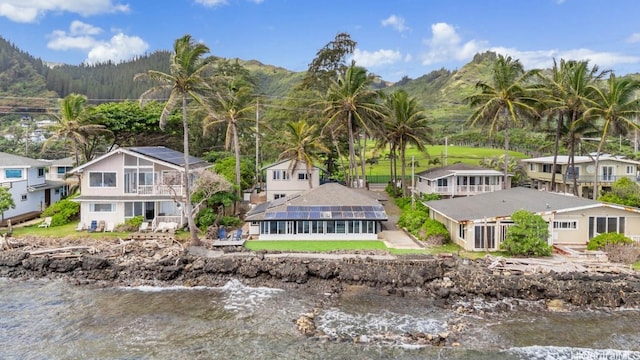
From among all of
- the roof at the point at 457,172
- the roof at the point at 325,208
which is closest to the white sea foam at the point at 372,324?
the roof at the point at 325,208

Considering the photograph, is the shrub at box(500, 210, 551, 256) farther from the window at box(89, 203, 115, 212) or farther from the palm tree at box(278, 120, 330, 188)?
the window at box(89, 203, 115, 212)

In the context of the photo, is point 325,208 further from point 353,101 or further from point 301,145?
point 353,101

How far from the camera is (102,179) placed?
32688 millimetres

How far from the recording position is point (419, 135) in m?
41.7

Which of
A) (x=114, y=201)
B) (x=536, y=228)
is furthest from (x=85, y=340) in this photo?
(x=536, y=228)

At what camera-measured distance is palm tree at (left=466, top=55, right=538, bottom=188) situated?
3522cm

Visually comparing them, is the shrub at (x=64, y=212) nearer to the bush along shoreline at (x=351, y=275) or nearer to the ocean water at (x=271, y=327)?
the bush along shoreline at (x=351, y=275)

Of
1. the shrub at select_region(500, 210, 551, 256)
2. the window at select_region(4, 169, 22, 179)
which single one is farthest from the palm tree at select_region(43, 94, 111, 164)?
the shrub at select_region(500, 210, 551, 256)

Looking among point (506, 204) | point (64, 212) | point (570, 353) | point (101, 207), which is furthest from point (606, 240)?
point (64, 212)

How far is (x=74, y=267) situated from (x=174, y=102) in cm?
1089

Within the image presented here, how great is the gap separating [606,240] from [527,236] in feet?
16.2

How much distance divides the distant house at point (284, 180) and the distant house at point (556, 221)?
1648 cm

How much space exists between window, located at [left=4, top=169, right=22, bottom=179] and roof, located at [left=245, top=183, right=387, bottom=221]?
20.5 metres

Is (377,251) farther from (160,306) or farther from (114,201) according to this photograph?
(114,201)
